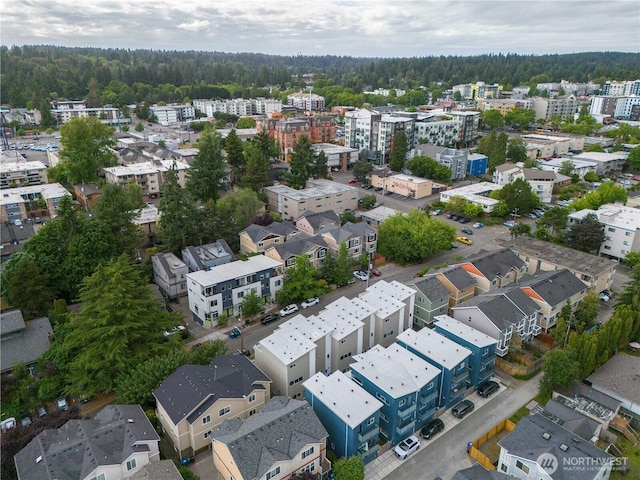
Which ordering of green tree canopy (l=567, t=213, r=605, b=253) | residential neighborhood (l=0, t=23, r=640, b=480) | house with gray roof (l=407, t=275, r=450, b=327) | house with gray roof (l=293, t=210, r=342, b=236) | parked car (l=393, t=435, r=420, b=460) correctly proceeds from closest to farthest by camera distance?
1. residential neighborhood (l=0, t=23, r=640, b=480)
2. parked car (l=393, t=435, r=420, b=460)
3. house with gray roof (l=407, t=275, r=450, b=327)
4. green tree canopy (l=567, t=213, r=605, b=253)
5. house with gray roof (l=293, t=210, r=342, b=236)

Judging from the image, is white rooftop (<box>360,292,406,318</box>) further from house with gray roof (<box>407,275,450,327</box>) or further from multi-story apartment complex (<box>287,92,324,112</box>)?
multi-story apartment complex (<box>287,92,324,112</box>)

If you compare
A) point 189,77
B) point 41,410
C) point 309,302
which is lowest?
point 41,410

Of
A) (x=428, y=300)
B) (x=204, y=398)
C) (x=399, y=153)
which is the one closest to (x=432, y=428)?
(x=428, y=300)

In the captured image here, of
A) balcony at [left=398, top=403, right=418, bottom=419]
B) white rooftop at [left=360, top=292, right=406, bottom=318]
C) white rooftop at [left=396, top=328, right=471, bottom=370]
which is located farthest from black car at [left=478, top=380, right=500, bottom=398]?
white rooftop at [left=360, top=292, right=406, bottom=318]

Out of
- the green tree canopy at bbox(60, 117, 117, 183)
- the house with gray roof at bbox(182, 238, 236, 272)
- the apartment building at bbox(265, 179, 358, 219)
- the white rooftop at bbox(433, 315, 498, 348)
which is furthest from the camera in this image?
the green tree canopy at bbox(60, 117, 117, 183)

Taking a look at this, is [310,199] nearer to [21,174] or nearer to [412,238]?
[412,238]


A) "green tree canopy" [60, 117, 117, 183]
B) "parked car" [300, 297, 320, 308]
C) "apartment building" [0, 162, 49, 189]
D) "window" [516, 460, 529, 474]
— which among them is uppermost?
"green tree canopy" [60, 117, 117, 183]

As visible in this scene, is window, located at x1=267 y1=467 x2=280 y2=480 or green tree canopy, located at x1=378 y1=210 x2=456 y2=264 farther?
green tree canopy, located at x1=378 y1=210 x2=456 y2=264
